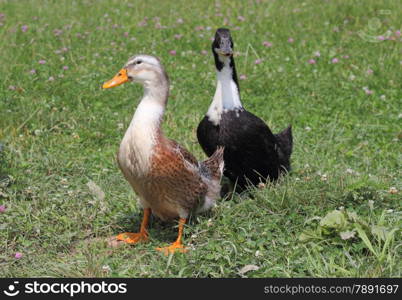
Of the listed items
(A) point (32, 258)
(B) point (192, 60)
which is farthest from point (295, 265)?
(B) point (192, 60)

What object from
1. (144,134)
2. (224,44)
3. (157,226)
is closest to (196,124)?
(224,44)

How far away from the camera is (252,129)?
14.7 ft

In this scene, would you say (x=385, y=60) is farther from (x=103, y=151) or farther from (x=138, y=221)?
(x=138, y=221)

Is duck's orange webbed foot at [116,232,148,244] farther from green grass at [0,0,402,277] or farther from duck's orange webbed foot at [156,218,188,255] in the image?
duck's orange webbed foot at [156,218,188,255]

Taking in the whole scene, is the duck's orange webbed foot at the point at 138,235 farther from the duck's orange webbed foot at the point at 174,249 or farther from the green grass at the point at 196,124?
the duck's orange webbed foot at the point at 174,249

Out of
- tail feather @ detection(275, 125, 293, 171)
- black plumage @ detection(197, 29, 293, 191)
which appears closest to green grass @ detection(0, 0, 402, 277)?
tail feather @ detection(275, 125, 293, 171)

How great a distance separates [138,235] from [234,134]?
3.38ft

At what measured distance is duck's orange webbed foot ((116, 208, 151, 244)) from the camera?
395 cm

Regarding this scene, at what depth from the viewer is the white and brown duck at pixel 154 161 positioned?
12.1ft

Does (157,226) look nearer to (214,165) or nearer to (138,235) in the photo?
(138,235)

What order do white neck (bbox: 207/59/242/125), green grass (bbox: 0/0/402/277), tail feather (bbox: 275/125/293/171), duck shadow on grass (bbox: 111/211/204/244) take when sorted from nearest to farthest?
green grass (bbox: 0/0/402/277)
duck shadow on grass (bbox: 111/211/204/244)
white neck (bbox: 207/59/242/125)
tail feather (bbox: 275/125/293/171)

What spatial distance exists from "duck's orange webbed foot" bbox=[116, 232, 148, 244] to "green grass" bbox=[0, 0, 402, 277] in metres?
0.09

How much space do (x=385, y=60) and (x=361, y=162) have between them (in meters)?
2.47

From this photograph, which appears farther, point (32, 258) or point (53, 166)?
point (53, 166)
